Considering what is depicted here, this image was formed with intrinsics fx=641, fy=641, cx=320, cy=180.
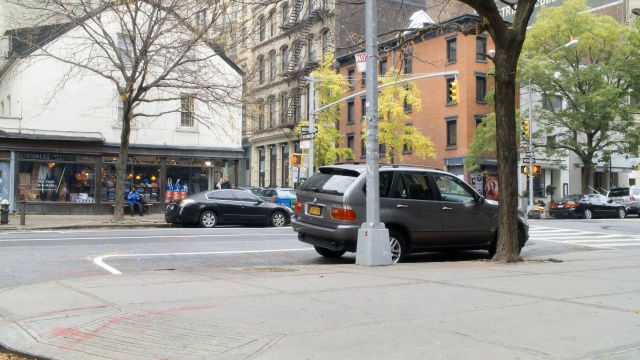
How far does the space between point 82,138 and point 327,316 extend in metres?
24.8

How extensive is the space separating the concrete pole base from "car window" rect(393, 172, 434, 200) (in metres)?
1.20

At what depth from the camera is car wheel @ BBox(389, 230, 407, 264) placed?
11359 millimetres

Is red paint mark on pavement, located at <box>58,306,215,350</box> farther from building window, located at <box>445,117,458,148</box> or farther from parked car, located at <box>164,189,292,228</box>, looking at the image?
building window, located at <box>445,117,458,148</box>

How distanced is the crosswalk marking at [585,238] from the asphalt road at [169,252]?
0.08ft

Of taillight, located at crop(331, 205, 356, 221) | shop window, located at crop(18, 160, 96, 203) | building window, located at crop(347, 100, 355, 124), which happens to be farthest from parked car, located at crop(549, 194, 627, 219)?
taillight, located at crop(331, 205, 356, 221)

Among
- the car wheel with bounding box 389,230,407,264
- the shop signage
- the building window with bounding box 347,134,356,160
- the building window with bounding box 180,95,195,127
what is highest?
the building window with bounding box 347,134,356,160

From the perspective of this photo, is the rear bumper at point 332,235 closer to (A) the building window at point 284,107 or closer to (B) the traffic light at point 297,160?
(B) the traffic light at point 297,160

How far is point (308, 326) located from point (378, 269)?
437 centimetres

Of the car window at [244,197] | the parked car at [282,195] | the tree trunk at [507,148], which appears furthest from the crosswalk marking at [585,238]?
the parked car at [282,195]

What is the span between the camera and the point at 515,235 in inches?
455

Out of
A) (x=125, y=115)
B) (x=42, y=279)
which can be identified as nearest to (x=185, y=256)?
(x=42, y=279)

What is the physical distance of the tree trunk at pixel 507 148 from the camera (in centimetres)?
1147

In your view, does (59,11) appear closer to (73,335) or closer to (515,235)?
(515,235)

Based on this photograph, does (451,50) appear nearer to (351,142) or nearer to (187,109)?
(351,142)
